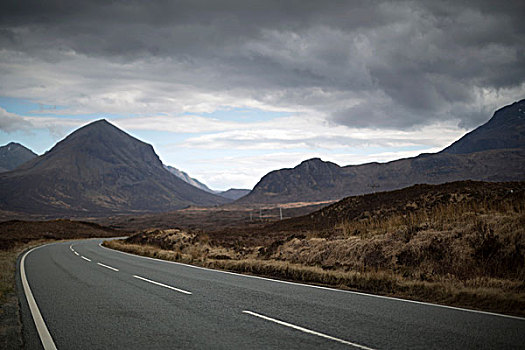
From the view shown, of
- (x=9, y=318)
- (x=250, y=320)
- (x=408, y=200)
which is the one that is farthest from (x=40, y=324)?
(x=408, y=200)

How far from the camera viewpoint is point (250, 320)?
778cm

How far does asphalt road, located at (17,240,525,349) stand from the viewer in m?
6.40

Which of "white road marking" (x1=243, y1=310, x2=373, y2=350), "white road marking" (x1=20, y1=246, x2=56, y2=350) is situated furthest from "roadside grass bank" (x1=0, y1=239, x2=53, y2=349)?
"white road marking" (x1=243, y1=310, x2=373, y2=350)

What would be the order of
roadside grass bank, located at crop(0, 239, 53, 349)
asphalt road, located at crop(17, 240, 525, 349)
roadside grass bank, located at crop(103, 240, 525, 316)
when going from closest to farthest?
1. asphalt road, located at crop(17, 240, 525, 349)
2. roadside grass bank, located at crop(0, 239, 53, 349)
3. roadside grass bank, located at crop(103, 240, 525, 316)

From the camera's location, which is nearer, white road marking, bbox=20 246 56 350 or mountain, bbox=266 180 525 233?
white road marking, bbox=20 246 56 350

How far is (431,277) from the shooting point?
11031mm

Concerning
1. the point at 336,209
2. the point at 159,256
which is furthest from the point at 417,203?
the point at 159,256

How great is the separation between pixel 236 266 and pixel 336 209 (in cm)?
3608

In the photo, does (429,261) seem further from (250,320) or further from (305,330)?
(250,320)

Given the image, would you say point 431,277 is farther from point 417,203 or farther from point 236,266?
point 417,203

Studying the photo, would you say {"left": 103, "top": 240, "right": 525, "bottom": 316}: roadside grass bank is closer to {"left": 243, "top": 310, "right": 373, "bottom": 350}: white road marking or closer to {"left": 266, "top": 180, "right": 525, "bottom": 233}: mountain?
{"left": 243, "top": 310, "right": 373, "bottom": 350}: white road marking

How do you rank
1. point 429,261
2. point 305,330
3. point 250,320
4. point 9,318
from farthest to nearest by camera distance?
point 429,261 < point 9,318 < point 250,320 < point 305,330

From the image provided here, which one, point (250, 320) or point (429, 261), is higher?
point (429, 261)

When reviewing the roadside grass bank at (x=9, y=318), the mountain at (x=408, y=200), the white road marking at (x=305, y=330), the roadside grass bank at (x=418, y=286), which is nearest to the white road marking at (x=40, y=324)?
the roadside grass bank at (x=9, y=318)
